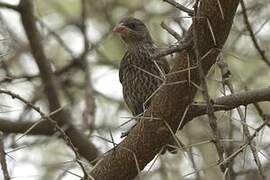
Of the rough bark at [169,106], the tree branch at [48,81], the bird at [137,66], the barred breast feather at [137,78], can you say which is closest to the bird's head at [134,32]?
the bird at [137,66]

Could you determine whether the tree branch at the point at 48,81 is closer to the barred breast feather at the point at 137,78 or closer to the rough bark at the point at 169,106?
the barred breast feather at the point at 137,78

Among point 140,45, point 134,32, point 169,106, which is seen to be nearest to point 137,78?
point 140,45

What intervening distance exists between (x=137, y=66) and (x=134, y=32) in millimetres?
483

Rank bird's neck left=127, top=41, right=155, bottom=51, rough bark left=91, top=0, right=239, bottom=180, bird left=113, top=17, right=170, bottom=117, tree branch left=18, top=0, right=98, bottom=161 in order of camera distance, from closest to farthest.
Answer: rough bark left=91, top=0, right=239, bottom=180
bird left=113, top=17, right=170, bottom=117
bird's neck left=127, top=41, right=155, bottom=51
tree branch left=18, top=0, right=98, bottom=161

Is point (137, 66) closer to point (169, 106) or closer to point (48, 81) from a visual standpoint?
point (48, 81)

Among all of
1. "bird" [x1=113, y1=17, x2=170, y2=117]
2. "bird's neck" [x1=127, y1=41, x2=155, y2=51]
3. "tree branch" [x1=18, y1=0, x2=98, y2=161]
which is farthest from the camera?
"tree branch" [x1=18, y1=0, x2=98, y2=161]

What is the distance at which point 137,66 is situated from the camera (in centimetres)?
551

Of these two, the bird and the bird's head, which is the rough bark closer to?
the bird

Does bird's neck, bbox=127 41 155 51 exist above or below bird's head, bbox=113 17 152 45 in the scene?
below

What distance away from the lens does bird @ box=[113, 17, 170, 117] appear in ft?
17.9

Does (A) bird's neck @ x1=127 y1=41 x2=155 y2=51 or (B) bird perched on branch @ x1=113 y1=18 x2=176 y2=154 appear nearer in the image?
(B) bird perched on branch @ x1=113 y1=18 x2=176 y2=154

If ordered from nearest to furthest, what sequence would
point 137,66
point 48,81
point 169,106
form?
point 169,106, point 137,66, point 48,81

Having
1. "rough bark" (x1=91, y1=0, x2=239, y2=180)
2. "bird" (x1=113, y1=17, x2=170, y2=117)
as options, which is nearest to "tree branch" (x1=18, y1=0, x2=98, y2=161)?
"bird" (x1=113, y1=17, x2=170, y2=117)

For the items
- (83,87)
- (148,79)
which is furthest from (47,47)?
(148,79)
